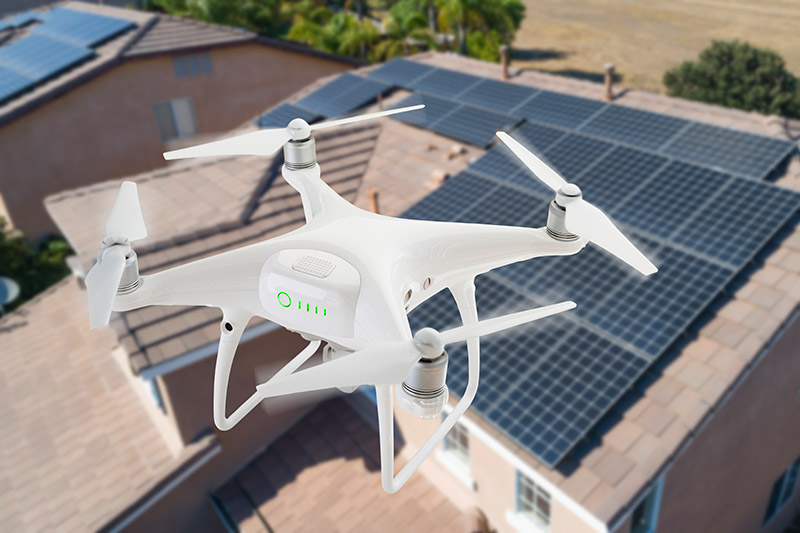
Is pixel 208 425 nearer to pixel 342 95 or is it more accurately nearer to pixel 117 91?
pixel 342 95

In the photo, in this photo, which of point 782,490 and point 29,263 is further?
point 29,263

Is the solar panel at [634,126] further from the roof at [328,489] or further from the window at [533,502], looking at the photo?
the roof at [328,489]

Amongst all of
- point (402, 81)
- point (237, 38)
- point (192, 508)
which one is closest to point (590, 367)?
point (192, 508)

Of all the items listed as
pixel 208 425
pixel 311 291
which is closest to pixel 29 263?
pixel 208 425

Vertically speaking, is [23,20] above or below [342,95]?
below

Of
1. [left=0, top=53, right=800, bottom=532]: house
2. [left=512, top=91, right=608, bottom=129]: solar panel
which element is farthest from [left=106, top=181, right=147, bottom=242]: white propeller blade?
[left=512, top=91, right=608, bottom=129]: solar panel

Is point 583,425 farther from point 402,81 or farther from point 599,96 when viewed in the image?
point 402,81
